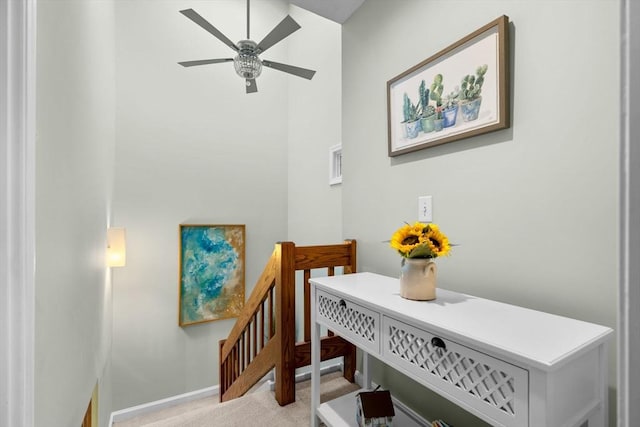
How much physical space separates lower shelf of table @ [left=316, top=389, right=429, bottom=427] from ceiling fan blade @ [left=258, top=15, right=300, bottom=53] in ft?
7.20

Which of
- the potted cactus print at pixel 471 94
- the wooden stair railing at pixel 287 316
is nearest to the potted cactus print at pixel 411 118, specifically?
the potted cactus print at pixel 471 94

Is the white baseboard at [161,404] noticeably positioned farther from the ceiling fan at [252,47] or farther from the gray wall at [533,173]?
the ceiling fan at [252,47]

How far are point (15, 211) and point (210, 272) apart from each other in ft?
9.83

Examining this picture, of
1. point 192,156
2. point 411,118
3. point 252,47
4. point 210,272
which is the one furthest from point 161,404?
point 411,118

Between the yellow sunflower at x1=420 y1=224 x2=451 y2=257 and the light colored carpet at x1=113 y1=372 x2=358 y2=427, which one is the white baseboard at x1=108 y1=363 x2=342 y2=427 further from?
the yellow sunflower at x1=420 y1=224 x2=451 y2=257

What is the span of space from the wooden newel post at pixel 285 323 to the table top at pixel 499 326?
1.93 ft

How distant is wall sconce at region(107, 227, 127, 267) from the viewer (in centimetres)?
265

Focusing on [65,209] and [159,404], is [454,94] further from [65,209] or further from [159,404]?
[159,404]

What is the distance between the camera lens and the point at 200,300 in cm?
347

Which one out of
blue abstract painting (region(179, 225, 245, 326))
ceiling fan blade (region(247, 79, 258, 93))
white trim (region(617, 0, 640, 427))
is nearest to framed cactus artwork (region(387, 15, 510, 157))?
white trim (region(617, 0, 640, 427))

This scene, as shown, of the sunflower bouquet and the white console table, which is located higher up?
the sunflower bouquet

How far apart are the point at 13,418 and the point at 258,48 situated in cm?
222

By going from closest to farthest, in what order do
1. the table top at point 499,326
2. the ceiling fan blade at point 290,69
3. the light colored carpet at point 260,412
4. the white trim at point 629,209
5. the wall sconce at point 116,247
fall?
the white trim at point 629,209 < the table top at point 499,326 < the light colored carpet at point 260,412 < the ceiling fan blade at point 290,69 < the wall sconce at point 116,247

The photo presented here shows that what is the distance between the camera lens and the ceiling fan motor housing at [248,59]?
215 centimetres
